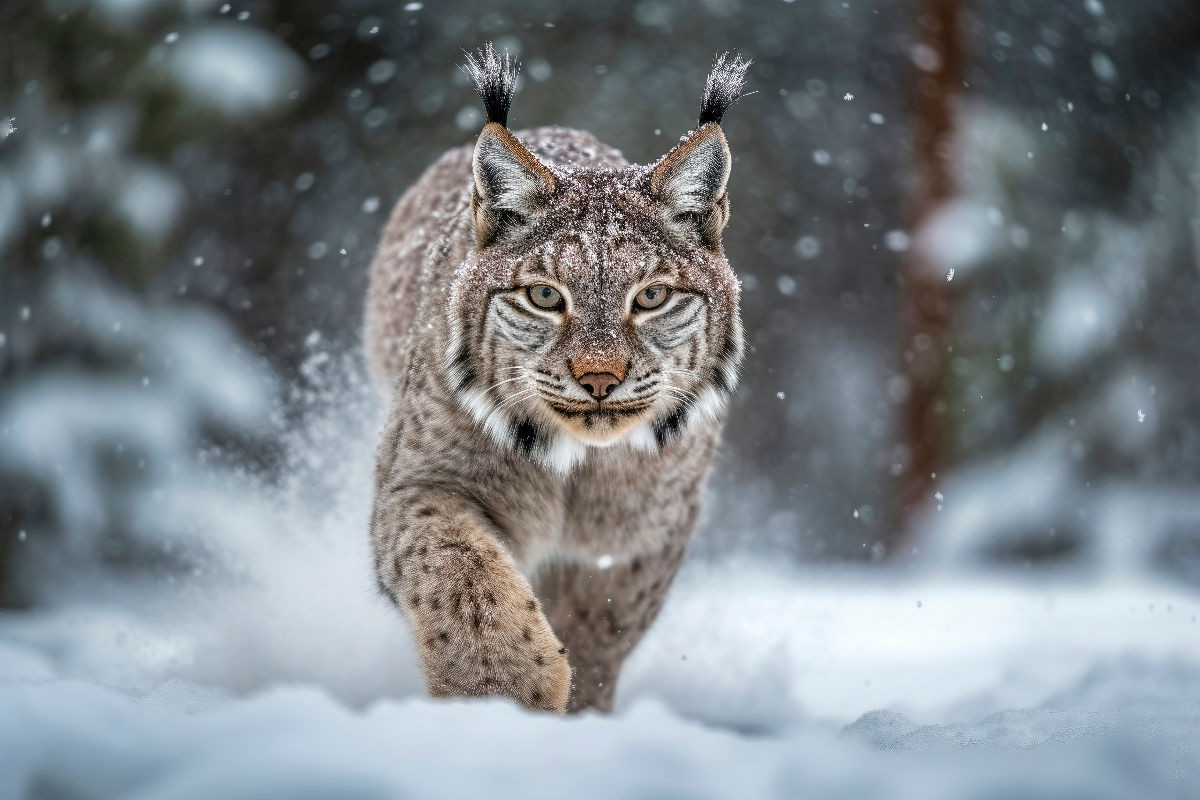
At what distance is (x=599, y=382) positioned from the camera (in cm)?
226

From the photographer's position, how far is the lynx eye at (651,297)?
2379 millimetres

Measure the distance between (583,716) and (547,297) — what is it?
798mm

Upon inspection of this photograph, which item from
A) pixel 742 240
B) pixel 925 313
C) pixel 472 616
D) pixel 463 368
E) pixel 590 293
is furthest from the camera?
pixel 925 313

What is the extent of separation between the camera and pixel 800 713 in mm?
2963

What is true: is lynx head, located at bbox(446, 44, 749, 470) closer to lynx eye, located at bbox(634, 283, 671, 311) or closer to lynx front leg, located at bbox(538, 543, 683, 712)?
lynx eye, located at bbox(634, 283, 671, 311)

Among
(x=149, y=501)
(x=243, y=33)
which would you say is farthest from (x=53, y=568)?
(x=243, y=33)

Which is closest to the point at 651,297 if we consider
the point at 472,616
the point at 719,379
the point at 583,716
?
the point at 719,379

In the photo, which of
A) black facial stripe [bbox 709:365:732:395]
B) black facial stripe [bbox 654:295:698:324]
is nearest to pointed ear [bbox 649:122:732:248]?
black facial stripe [bbox 654:295:698:324]

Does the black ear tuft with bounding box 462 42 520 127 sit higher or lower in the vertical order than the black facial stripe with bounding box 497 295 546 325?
higher

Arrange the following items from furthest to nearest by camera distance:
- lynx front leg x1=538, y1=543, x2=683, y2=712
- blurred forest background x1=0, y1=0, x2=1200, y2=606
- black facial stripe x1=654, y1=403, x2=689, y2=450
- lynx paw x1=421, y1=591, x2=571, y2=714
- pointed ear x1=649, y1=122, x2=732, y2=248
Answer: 1. blurred forest background x1=0, y1=0, x2=1200, y2=606
2. lynx front leg x1=538, y1=543, x2=683, y2=712
3. black facial stripe x1=654, y1=403, x2=689, y2=450
4. pointed ear x1=649, y1=122, x2=732, y2=248
5. lynx paw x1=421, y1=591, x2=571, y2=714

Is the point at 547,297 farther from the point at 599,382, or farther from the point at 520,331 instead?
the point at 599,382

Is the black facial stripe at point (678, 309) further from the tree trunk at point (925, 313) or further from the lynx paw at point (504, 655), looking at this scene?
the tree trunk at point (925, 313)

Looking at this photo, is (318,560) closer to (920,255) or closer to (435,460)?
(435,460)

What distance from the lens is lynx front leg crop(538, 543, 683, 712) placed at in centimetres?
291
